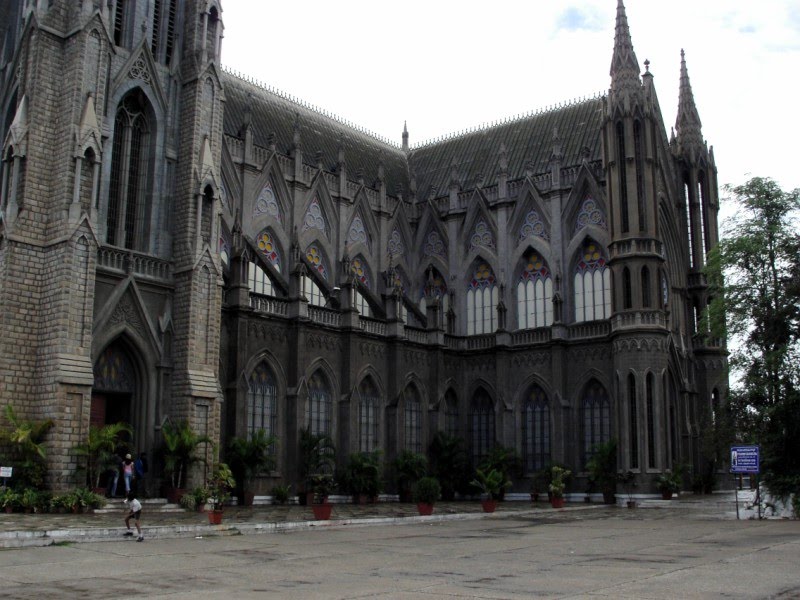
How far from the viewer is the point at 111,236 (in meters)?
31.2

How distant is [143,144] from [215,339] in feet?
24.3

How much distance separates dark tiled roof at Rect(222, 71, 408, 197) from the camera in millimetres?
45156

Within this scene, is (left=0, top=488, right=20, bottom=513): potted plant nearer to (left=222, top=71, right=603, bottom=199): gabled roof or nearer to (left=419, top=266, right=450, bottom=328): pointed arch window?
(left=222, top=71, right=603, bottom=199): gabled roof

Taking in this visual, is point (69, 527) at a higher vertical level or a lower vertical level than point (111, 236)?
lower

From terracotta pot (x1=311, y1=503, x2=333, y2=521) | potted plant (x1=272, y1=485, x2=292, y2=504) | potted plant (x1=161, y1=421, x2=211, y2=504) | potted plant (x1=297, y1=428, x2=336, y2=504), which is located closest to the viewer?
terracotta pot (x1=311, y1=503, x2=333, y2=521)

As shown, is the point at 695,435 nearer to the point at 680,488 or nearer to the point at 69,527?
the point at 680,488

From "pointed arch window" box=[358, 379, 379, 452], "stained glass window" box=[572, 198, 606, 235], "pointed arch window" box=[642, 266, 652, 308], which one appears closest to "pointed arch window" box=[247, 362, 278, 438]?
"pointed arch window" box=[358, 379, 379, 452]

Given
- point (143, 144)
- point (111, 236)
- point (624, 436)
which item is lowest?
point (624, 436)

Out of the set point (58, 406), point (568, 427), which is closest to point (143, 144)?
point (58, 406)

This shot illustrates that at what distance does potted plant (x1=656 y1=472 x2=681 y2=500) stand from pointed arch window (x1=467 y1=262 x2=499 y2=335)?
1233 centimetres

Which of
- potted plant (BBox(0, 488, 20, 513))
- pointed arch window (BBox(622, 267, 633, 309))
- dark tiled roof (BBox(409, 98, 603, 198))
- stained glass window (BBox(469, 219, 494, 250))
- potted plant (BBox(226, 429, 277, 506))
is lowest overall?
potted plant (BBox(0, 488, 20, 513))

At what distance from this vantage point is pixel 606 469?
133ft

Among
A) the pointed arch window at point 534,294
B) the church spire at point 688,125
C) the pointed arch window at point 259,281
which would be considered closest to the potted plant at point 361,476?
the pointed arch window at point 259,281

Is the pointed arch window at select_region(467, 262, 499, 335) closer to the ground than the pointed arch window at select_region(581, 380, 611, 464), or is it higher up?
higher up
